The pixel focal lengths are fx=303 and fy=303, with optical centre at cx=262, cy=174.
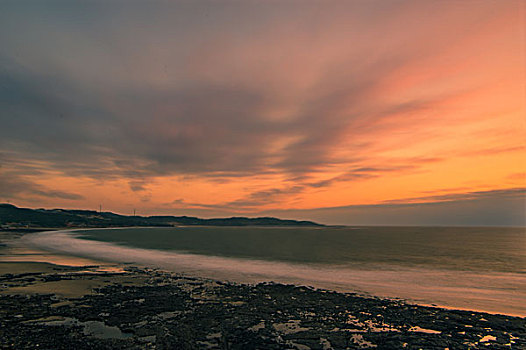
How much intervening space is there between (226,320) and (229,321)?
0.29 meters

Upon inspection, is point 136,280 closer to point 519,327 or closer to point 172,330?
point 172,330

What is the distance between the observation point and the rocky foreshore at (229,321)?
55.8 ft

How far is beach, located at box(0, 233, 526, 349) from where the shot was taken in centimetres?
1706

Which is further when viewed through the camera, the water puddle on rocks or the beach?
the water puddle on rocks

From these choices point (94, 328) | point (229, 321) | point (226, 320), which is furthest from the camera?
point (226, 320)

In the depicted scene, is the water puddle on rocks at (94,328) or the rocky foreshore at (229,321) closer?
the rocky foreshore at (229,321)

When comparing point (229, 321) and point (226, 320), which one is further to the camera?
point (226, 320)

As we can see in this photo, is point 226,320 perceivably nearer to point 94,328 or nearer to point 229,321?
point 229,321

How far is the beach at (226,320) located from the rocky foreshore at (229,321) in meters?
0.06

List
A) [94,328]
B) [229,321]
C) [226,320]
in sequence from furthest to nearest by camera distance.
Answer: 1. [226,320]
2. [229,321]
3. [94,328]

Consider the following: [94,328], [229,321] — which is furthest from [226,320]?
[94,328]

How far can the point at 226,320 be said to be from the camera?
20750mm

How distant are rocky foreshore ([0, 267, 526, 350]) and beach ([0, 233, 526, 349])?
62 mm

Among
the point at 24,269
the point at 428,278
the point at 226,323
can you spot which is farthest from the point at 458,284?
the point at 24,269
